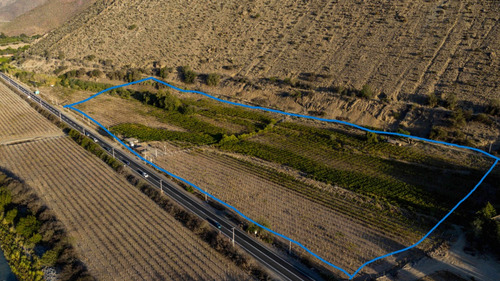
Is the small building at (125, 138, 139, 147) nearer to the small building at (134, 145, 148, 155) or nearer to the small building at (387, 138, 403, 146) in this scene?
the small building at (134, 145, 148, 155)

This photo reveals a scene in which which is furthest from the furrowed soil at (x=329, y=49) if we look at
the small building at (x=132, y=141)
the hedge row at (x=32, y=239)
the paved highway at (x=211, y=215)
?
the hedge row at (x=32, y=239)

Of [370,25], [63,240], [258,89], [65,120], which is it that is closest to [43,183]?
[63,240]

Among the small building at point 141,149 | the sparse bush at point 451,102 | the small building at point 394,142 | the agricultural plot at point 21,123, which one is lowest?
the agricultural plot at point 21,123

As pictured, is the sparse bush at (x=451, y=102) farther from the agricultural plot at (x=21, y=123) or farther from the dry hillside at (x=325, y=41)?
the agricultural plot at (x=21, y=123)

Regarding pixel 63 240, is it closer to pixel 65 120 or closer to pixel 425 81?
pixel 65 120

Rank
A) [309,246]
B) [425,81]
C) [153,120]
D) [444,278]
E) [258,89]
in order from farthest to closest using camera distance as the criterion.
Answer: [258,89]
[153,120]
[425,81]
[309,246]
[444,278]

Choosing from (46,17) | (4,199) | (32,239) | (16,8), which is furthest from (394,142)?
(16,8)
